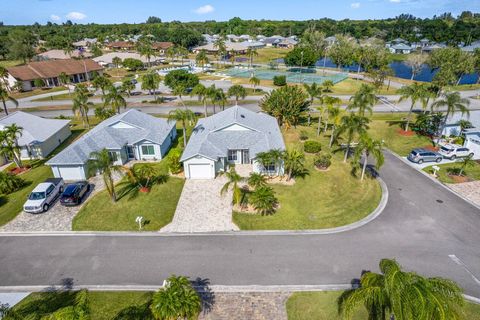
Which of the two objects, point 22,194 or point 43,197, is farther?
point 22,194

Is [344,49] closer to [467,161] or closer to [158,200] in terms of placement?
[467,161]

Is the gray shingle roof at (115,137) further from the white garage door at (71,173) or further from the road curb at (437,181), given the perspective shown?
the road curb at (437,181)

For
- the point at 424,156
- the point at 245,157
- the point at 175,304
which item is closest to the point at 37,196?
the point at 175,304

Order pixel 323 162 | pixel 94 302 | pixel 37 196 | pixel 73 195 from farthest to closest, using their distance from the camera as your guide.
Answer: pixel 323 162 → pixel 73 195 → pixel 37 196 → pixel 94 302

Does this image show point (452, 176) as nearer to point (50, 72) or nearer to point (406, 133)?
point (406, 133)

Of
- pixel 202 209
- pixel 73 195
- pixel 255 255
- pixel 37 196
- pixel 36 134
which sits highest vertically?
pixel 36 134

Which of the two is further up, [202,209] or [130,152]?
[130,152]

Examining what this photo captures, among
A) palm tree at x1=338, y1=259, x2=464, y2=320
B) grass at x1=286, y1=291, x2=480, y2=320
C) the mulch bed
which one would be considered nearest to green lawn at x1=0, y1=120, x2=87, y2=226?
grass at x1=286, y1=291, x2=480, y2=320
